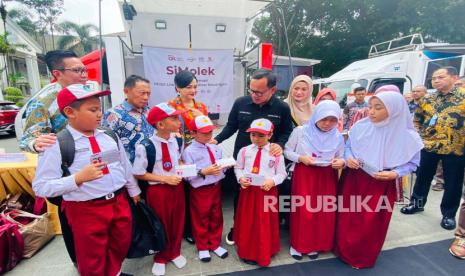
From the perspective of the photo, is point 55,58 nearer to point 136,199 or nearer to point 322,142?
point 136,199

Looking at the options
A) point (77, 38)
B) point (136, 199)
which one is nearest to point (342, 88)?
point (136, 199)

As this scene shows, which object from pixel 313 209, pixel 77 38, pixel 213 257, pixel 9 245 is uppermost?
pixel 77 38

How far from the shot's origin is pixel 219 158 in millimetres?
2354

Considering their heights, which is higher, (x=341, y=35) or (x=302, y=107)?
(x=341, y=35)

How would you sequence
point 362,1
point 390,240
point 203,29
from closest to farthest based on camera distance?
point 390,240, point 203,29, point 362,1

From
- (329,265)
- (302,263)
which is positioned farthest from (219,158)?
(329,265)

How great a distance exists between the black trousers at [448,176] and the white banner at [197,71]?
3.09 m

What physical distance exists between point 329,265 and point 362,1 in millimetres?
16667

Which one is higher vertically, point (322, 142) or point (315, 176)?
point (322, 142)

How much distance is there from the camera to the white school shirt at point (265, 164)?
2.21 meters

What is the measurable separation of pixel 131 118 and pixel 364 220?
7.63 ft

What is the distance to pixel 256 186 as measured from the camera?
227cm

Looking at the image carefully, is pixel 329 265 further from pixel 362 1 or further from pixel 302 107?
pixel 362 1

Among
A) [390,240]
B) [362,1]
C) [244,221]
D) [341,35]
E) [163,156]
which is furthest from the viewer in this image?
[341,35]
